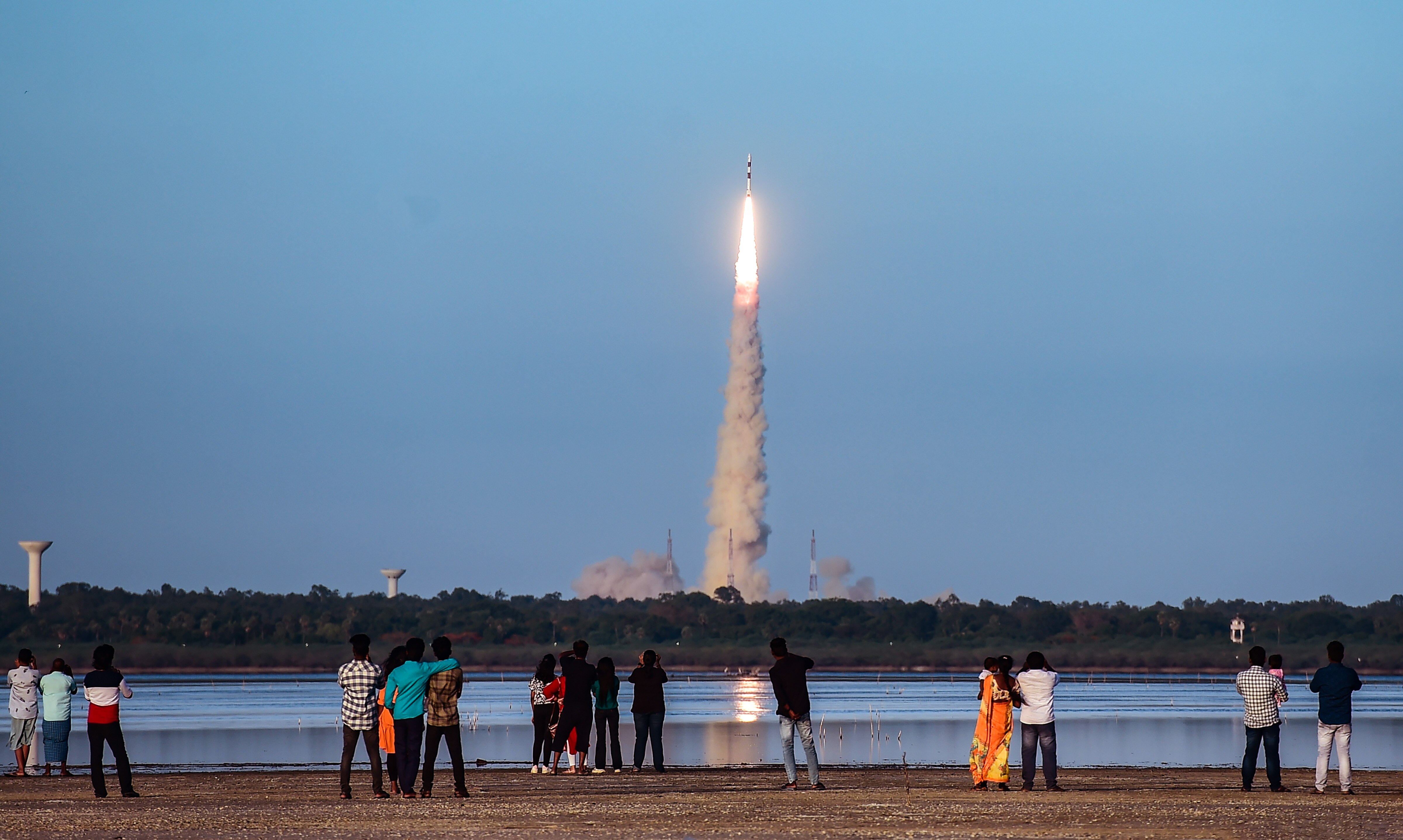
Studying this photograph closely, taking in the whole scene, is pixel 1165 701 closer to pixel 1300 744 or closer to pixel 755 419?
pixel 1300 744

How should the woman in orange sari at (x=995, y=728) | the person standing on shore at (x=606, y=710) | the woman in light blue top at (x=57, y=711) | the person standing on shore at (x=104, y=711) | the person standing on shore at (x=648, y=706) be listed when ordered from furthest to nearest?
the person standing on shore at (x=648, y=706) → the person standing on shore at (x=606, y=710) → the woman in light blue top at (x=57, y=711) → the woman in orange sari at (x=995, y=728) → the person standing on shore at (x=104, y=711)

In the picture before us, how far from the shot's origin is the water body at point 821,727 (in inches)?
1286

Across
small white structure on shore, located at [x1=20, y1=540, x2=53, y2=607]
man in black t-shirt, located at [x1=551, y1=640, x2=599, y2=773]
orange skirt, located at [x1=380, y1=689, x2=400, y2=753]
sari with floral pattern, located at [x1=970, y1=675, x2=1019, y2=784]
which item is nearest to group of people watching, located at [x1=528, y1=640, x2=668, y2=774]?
man in black t-shirt, located at [x1=551, y1=640, x2=599, y2=773]

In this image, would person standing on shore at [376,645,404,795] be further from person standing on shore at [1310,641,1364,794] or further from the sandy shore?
person standing on shore at [1310,641,1364,794]

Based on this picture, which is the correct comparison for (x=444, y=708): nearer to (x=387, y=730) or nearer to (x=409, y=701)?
(x=409, y=701)

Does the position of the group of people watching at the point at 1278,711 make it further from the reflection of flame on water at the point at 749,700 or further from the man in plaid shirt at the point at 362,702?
the reflection of flame on water at the point at 749,700

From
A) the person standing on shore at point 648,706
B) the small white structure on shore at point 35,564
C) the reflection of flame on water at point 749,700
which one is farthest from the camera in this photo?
the small white structure on shore at point 35,564

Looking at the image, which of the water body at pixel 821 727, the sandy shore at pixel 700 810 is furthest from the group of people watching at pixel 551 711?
the water body at pixel 821 727

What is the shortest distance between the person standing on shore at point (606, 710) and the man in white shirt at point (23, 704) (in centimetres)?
767

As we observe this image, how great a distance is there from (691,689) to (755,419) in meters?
26.8

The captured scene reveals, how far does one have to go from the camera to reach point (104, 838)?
15.0m

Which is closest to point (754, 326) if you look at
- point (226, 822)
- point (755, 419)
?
point (755, 419)

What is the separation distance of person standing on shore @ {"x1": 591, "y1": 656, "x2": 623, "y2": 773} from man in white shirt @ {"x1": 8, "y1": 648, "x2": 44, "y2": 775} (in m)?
7.67

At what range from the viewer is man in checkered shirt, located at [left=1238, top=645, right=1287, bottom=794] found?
794 inches
